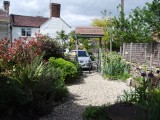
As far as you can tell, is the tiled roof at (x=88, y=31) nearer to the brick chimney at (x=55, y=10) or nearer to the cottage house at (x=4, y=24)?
the cottage house at (x=4, y=24)

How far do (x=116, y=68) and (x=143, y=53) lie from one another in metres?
1.69

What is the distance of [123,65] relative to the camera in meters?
16.2

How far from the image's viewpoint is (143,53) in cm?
1523

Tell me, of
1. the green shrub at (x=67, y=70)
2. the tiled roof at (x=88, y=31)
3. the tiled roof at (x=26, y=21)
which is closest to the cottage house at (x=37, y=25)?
the tiled roof at (x=26, y=21)

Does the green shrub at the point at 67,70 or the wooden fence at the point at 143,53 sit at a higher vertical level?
the wooden fence at the point at 143,53

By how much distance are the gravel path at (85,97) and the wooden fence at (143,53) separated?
1.91 m

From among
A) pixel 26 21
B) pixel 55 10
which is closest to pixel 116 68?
pixel 55 10

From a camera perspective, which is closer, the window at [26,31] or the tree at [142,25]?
the tree at [142,25]

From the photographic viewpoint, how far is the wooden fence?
45.2 ft

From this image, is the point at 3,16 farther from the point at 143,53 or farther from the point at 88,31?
the point at 143,53

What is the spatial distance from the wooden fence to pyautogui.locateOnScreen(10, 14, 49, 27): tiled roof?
25.7 m

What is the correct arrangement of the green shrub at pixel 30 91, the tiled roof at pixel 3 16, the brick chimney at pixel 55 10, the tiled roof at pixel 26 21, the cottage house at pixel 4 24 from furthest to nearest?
the tiled roof at pixel 26 21 → the brick chimney at pixel 55 10 → the tiled roof at pixel 3 16 → the cottage house at pixel 4 24 → the green shrub at pixel 30 91

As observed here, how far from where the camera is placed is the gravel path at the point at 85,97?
7933mm

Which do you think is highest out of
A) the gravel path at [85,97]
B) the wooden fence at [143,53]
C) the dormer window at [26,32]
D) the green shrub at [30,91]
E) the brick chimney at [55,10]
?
the brick chimney at [55,10]
